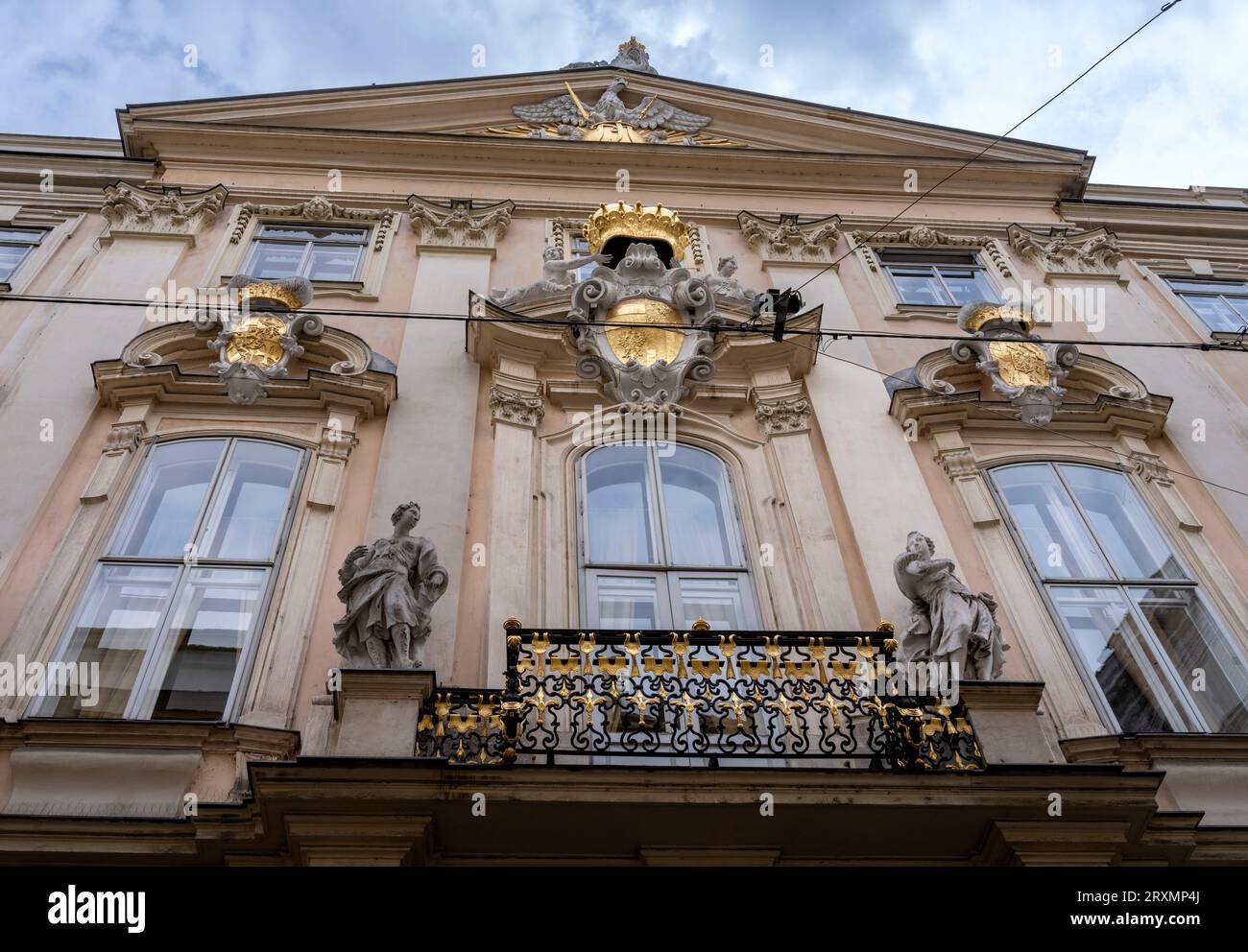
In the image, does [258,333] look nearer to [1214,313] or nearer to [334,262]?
[334,262]

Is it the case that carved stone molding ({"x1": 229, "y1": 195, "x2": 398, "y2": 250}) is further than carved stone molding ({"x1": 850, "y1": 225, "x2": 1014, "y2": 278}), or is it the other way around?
carved stone molding ({"x1": 850, "y1": 225, "x2": 1014, "y2": 278})

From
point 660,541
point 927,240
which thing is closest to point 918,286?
point 927,240

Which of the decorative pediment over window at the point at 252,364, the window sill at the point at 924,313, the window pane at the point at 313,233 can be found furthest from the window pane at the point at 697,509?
the window pane at the point at 313,233

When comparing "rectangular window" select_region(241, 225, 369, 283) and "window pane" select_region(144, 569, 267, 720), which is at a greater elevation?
"rectangular window" select_region(241, 225, 369, 283)

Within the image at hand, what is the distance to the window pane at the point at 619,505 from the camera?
8273 mm

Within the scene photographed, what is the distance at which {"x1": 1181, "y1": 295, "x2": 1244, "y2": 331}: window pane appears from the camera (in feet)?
39.6

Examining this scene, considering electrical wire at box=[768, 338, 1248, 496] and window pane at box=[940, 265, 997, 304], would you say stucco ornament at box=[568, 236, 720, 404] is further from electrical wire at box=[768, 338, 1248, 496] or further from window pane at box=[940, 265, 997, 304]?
window pane at box=[940, 265, 997, 304]

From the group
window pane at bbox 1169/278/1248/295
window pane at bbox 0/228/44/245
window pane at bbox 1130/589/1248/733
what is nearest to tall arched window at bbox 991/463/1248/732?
window pane at bbox 1130/589/1248/733

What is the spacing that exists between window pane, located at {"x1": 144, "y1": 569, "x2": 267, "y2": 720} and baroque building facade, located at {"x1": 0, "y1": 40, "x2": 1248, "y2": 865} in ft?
0.10

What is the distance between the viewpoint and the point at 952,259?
1262 cm

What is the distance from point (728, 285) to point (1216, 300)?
590 centimetres

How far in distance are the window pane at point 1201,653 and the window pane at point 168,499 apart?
682 cm

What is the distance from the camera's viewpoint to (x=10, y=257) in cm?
1138

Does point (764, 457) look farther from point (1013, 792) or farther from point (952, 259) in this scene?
point (952, 259)
